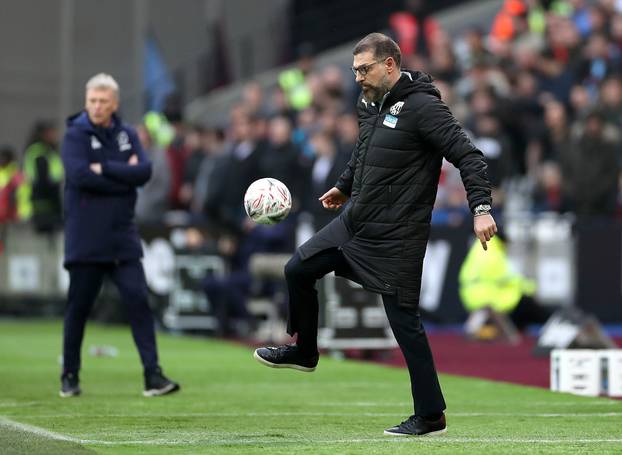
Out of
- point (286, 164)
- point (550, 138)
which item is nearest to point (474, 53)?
point (550, 138)

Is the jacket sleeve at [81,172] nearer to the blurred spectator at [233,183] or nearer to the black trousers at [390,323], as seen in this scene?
the black trousers at [390,323]

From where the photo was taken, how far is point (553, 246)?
19828 millimetres

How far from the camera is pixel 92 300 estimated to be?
38.4 feet

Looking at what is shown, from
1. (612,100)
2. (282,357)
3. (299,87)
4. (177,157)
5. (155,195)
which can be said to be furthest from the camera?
(299,87)

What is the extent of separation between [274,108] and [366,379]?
54.5 feet

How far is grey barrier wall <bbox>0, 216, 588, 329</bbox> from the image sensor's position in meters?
19.3

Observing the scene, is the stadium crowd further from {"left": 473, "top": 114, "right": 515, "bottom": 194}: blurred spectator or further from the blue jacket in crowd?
the blue jacket in crowd

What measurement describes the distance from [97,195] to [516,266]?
932 centimetres

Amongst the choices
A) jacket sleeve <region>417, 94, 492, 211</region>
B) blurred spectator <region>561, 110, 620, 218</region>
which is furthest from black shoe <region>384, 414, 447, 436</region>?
blurred spectator <region>561, 110, 620, 218</region>

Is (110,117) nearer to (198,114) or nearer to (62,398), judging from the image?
(62,398)

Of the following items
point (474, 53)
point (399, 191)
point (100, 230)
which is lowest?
point (100, 230)

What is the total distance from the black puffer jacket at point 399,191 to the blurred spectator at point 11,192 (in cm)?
1622

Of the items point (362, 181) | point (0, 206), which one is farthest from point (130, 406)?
point (0, 206)

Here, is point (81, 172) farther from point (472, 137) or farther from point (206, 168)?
point (206, 168)
